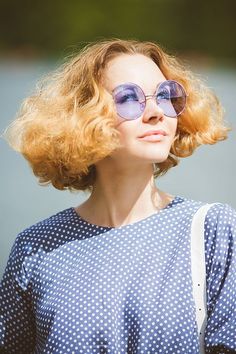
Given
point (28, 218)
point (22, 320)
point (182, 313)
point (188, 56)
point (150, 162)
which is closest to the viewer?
point (182, 313)

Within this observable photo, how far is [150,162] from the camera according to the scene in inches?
86.7

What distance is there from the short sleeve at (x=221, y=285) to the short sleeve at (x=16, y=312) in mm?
518

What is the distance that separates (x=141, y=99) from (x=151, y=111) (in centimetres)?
4

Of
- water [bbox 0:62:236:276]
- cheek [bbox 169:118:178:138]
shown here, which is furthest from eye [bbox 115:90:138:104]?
water [bbox 0:62:236:276]

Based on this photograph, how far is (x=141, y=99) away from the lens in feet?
7.24

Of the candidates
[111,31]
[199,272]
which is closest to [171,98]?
[199,272]

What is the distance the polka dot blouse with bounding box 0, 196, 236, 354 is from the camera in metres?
2.05

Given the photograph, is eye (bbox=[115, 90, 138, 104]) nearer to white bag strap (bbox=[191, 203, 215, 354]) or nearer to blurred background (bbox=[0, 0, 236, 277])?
white bag strap (bbox=[191, 203, 215, 354])

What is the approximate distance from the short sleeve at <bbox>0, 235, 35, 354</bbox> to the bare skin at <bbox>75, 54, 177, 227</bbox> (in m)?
0.22

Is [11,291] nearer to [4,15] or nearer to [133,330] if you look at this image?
[133,330]

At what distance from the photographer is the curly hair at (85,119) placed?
88.2 inches

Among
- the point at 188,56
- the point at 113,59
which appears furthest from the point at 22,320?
the point at 188,56

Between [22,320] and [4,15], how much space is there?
4605mm

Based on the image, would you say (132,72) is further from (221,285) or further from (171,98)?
(221,285)
